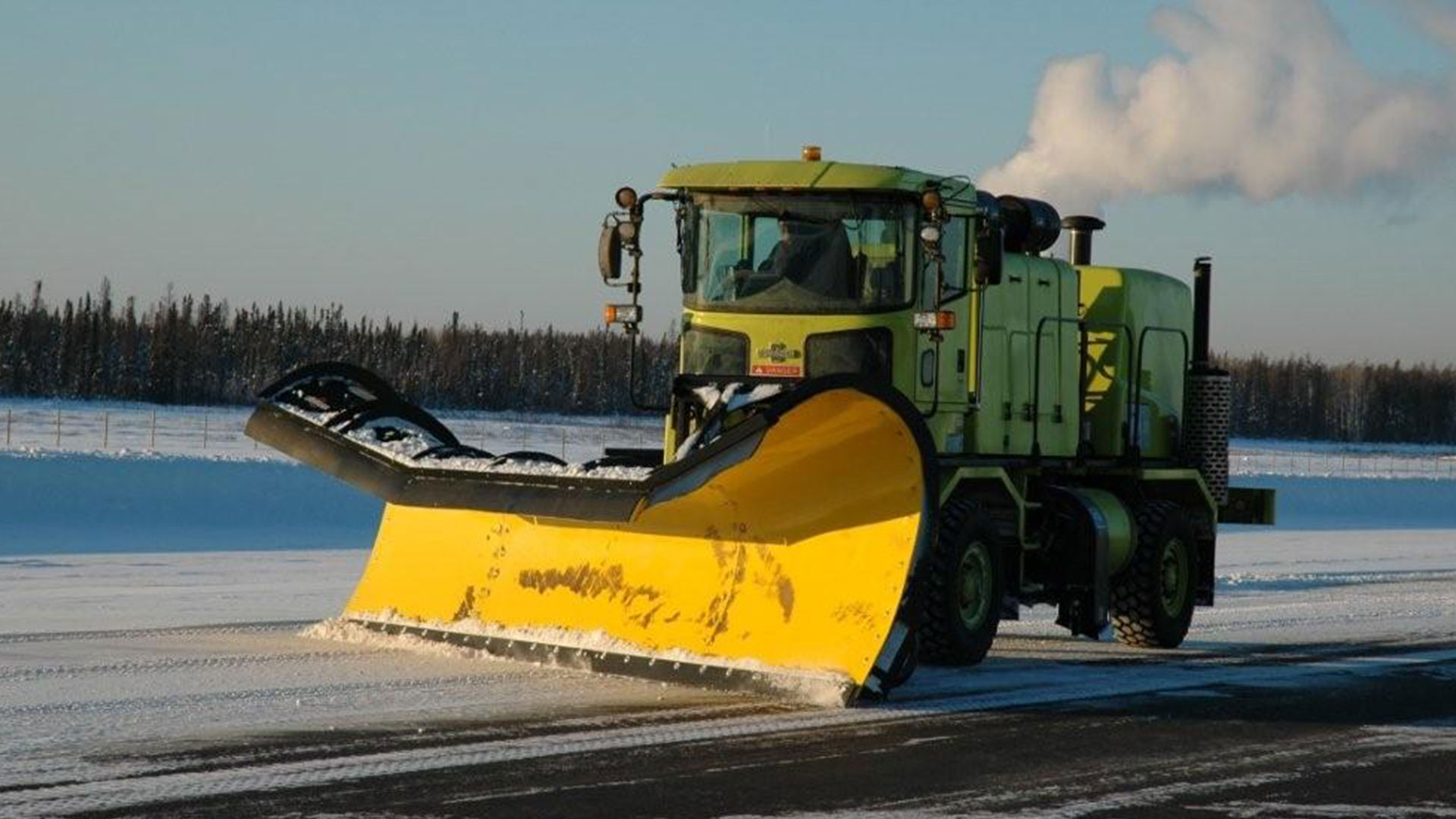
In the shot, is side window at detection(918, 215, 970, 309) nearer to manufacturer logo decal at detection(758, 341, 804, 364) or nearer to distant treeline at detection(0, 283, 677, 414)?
manufacturer logo decal at detection(758, 341, 804, 364)

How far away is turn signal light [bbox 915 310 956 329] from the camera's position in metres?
12.5

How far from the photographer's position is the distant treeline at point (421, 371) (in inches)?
4040

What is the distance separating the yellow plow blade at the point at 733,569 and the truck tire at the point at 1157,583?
4.49m

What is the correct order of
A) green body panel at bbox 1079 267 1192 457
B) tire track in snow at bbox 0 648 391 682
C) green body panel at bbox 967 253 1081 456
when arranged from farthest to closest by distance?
green body panel at bbox 1079 267 1192 457, green body panel at bbox 967 253 1081 456, tire track in snow at bbox 0 648 391 682

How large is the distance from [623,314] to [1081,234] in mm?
4740

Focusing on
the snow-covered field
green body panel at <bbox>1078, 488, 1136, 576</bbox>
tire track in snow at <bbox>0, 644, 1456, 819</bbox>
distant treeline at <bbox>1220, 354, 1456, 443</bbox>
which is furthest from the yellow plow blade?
distant treeline at <bbox>1220, 354, 1456, 443</bbox>

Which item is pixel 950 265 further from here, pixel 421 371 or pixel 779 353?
pixel 421 371

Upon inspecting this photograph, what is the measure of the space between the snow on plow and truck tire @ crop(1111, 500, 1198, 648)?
4376mm

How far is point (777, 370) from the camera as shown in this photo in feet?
41.8

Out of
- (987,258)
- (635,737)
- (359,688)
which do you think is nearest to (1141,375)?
(987,258)

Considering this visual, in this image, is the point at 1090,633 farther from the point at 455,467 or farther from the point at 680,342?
the point at 455,467

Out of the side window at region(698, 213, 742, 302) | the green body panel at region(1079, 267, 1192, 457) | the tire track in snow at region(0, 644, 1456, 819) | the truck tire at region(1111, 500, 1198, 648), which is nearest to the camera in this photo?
the tire track in snow at region(0, 644, 1456, 819)

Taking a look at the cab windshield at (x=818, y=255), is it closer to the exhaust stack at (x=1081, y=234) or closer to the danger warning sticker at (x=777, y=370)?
the danger warning sticker at (x=777, y=370)

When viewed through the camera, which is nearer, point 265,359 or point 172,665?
point 172,665
